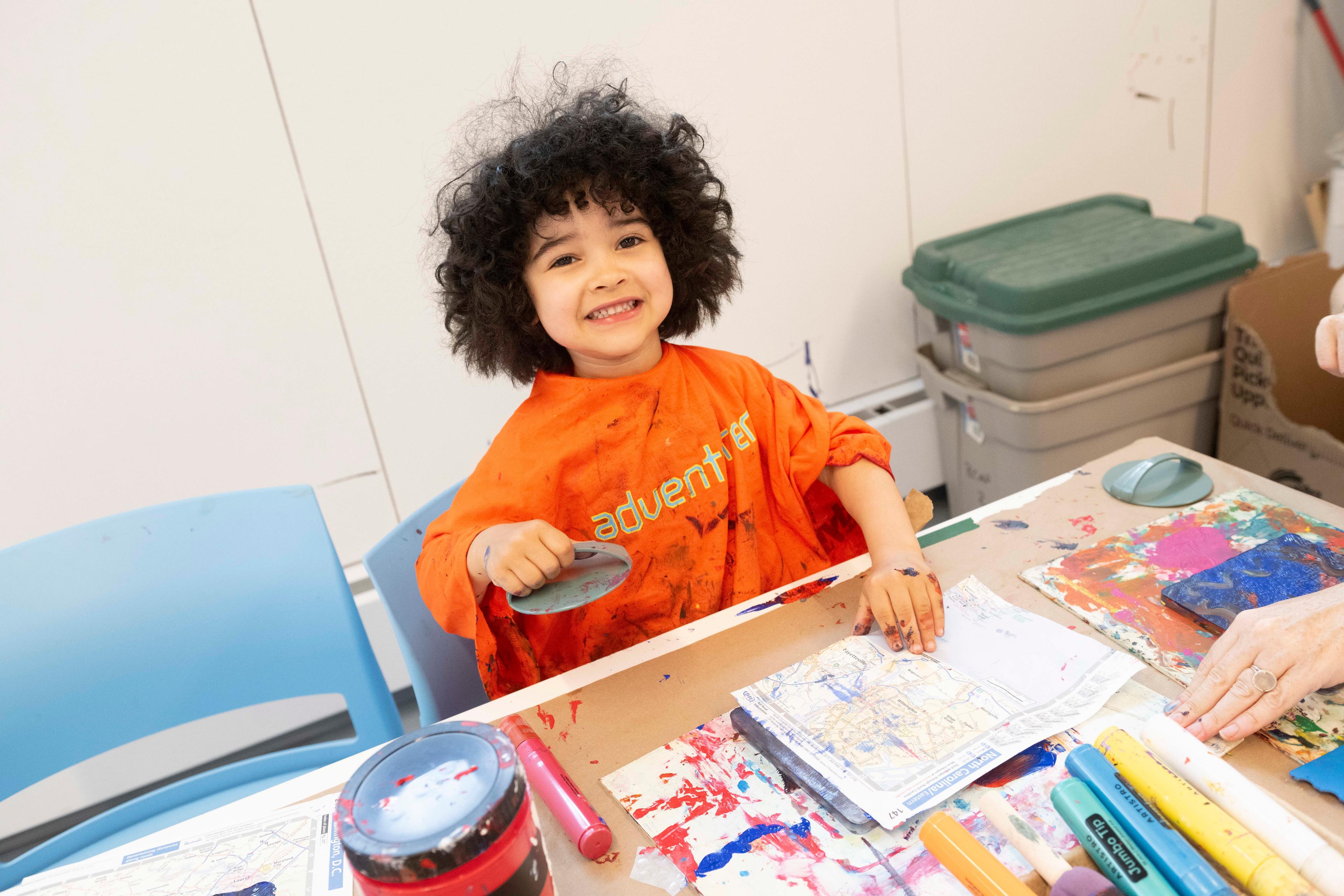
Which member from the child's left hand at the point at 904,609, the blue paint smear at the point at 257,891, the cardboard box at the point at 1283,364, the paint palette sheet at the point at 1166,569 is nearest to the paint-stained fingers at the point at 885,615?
the child's left hand at the point at 904,609

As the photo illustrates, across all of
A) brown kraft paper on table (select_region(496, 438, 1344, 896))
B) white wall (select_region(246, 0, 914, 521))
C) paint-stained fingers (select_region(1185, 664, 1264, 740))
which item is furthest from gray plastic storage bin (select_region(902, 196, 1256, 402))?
paint-stained fingers (select_region(1185, 664, 1264, 740))

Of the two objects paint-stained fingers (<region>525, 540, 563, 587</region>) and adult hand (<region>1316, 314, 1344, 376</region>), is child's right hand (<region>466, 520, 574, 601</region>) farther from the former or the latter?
adult hand (<region>1316, 314, 1344, 376</region>)

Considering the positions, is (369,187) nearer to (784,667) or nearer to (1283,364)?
(784,667)

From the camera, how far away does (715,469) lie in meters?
1.04

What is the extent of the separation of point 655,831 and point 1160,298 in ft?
5.21

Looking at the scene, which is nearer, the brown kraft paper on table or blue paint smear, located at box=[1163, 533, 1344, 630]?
the brown kraft paper on table

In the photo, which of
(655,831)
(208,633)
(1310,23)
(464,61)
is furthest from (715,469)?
(1310,23)

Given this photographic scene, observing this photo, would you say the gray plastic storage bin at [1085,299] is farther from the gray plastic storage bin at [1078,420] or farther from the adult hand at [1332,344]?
the adult hand at [1332,344]

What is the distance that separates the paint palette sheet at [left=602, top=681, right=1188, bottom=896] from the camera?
0.58m

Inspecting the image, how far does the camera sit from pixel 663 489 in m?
1.03

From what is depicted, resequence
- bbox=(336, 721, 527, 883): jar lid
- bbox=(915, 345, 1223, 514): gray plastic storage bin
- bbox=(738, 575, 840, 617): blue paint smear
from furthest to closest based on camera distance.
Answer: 1. bbox=(915, 345, 1223, 514): gray plastic storage bin
2. bbox=(738, 575, 840, 617): blue paint smear
3. bbox=(336, 721, 527, 883): jar lid

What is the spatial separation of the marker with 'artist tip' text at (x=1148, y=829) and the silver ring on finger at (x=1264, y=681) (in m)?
0.13

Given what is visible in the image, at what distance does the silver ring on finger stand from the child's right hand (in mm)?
530

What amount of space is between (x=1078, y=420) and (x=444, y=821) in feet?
5.50
